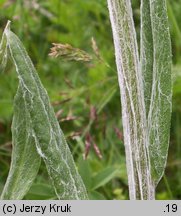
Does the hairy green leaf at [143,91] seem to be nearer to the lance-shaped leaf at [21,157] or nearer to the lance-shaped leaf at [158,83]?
the lance-shaped leaf at [158,83]

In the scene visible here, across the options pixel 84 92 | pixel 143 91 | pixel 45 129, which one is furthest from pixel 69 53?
pixel 84 92

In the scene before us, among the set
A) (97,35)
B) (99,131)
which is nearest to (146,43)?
(99,131)

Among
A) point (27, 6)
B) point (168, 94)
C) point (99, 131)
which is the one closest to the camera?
point (168, 94)

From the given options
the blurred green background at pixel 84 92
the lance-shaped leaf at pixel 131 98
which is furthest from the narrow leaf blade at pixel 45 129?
the blurred green background at pixel 84 92

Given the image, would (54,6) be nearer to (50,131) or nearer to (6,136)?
(6,136)

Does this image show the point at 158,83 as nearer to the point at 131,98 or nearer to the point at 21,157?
the point at 131,98
